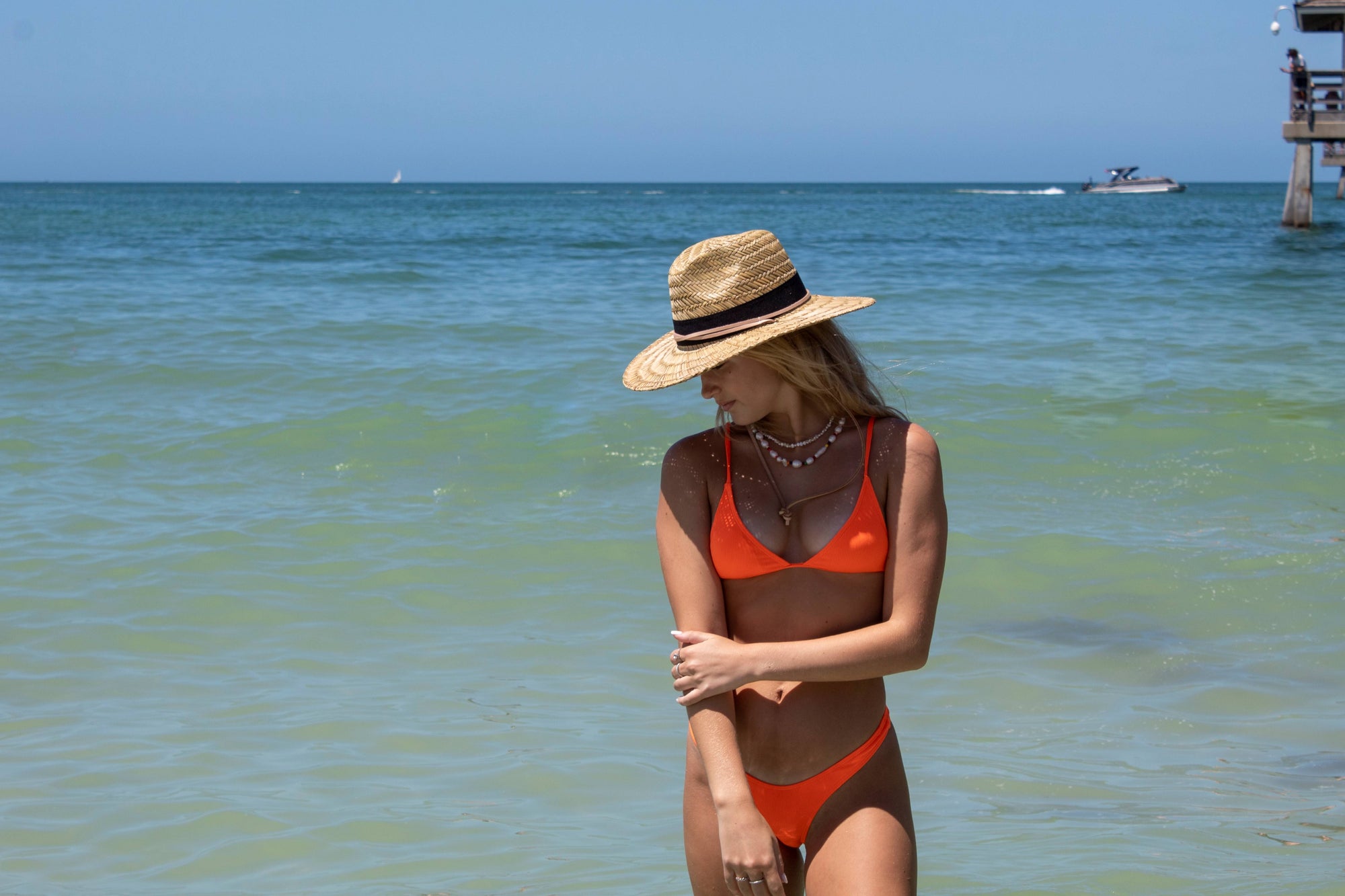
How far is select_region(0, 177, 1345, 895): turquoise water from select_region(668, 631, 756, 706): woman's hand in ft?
5.00

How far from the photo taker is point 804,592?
2.11m

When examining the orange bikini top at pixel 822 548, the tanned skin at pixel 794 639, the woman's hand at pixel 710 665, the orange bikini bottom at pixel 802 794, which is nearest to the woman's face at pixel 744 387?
the tanned skin at pixel 794 639

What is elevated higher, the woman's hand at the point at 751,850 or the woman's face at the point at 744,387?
the woman's face at the point at 744,387

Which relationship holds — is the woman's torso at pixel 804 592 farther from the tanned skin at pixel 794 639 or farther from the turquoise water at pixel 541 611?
the turquoise water at pixel 541 611

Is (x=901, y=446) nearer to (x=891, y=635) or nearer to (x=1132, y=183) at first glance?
(x=891, y=635)

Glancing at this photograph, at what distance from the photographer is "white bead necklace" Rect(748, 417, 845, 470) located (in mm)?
2146

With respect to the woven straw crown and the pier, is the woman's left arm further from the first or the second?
the pier

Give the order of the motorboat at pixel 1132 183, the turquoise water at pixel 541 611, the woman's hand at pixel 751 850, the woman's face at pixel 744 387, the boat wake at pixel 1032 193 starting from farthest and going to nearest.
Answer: the boat wake at pixel 1032 193, the motorboat at pixel 1132 183, the turquoise water at pixel 541 611, the woman's face at pixel 744 387, the woman's hand at pixel 751 850

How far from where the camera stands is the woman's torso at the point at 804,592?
208 cm

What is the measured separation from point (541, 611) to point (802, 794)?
3354 mm

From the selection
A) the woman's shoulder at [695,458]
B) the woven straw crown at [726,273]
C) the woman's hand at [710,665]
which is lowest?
the woman's hand at [710,665]

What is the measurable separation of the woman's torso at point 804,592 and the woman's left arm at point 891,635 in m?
0.04

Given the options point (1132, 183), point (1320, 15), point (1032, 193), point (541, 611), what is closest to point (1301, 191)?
point (1320, 15)

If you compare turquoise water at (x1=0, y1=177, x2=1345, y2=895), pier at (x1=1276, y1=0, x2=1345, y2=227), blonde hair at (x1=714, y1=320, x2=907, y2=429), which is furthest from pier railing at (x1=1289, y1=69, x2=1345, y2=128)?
blonde hair at (x1=714, y1=320, x2=907, y2=429)
